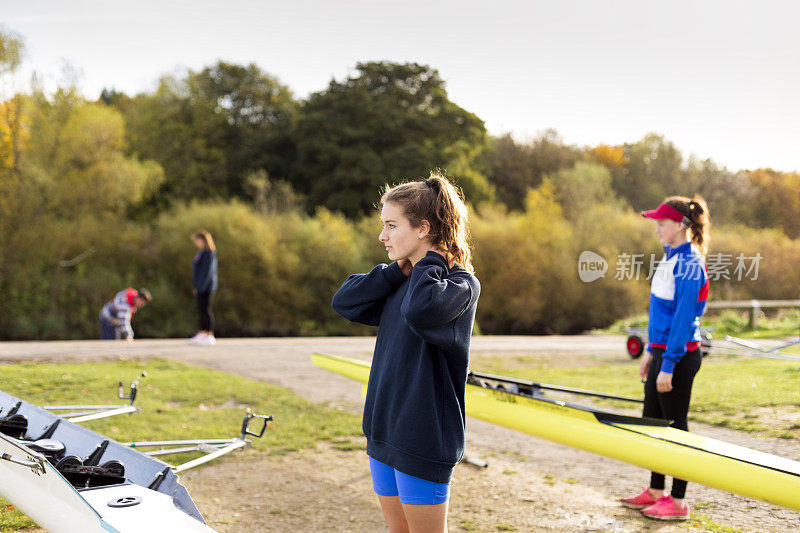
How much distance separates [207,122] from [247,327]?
38.8 ft

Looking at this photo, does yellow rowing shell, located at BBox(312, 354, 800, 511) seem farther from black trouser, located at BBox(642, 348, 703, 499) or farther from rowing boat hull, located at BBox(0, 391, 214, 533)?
rowing boat hull, located at BBox(0, 391, 214, 533)

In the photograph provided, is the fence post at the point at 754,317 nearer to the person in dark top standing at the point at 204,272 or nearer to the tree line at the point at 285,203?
the tree line at the point at 285,203

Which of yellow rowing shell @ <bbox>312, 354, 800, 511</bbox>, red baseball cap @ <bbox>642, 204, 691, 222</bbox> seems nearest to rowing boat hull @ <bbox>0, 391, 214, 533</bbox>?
yellow rowing shell @ <bbox>312, 354, 800, 511</bbox>

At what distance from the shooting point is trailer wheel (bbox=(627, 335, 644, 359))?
11.5 m

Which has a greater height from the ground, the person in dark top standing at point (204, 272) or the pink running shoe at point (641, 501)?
the person in dark top standing at point (204, 272)

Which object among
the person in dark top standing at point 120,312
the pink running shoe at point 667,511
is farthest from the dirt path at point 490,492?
the person in dark top standing at point 120,312

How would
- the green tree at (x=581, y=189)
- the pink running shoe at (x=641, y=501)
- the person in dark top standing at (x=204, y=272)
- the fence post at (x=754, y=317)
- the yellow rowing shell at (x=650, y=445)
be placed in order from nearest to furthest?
the yellow rowing shell at (x=650, y=445)
the pink running shoe at (x=641, y=501)
the person in dark top standing at (x=204, y=272)
the fence post at (x=754, y=317)
the green tree at (x=581, y=189)

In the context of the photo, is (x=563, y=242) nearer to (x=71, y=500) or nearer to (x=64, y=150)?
(x=64, y=150)

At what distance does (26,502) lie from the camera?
2924mm

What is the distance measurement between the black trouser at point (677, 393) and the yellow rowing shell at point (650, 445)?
0.94ft

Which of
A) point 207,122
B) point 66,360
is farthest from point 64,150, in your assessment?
point 66,360

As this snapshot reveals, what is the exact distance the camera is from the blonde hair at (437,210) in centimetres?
203

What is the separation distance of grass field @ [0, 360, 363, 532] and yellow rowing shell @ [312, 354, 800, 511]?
172cm

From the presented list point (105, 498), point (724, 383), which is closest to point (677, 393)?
point (105, 498)
